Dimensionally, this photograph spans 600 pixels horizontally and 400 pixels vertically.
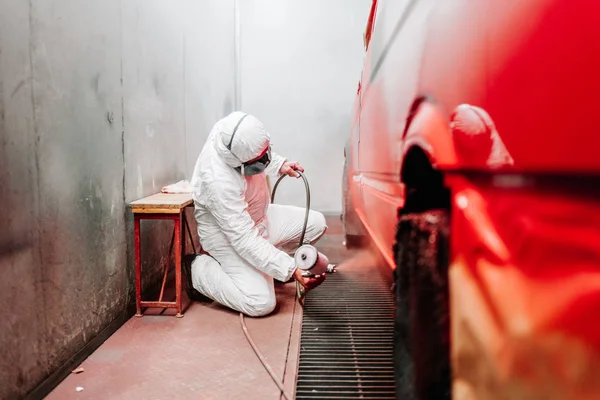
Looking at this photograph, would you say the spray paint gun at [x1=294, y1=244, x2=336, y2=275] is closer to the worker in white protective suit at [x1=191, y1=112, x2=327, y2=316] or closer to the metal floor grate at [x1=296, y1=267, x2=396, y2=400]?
the worker in white protective suit at [x1=191, y1=112, x2=327, y2=316]

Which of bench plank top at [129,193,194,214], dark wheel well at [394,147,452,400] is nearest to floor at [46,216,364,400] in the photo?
bench plank top at [129,193,194,214]

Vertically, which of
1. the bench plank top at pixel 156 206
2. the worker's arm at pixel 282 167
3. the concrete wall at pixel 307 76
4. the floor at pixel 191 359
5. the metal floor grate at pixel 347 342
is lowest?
the floor at pixel 191 359

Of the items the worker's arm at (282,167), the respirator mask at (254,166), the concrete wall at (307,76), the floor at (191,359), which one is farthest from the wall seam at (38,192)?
the concrete wall at (307,76)

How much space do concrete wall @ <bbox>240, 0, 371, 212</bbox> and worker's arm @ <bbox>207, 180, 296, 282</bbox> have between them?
10.8ft

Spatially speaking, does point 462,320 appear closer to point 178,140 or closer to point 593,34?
point 593,34

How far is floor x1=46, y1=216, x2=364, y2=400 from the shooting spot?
1772 millimetres

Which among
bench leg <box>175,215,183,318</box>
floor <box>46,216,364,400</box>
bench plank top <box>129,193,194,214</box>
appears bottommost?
floor <box>46,216,364,400</box>

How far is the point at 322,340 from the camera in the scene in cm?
224

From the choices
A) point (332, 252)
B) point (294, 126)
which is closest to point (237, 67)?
point (294, 126)

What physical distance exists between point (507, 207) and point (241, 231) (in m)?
2.02

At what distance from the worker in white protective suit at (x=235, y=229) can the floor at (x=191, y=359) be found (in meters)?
0.14

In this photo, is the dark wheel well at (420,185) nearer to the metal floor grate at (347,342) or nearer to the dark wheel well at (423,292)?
the dark wheel well at (423,292)

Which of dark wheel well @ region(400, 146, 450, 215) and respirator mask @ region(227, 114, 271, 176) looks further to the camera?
respirator mask @ region(227, 114, 271, 176)

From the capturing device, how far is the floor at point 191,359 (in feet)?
5.82
